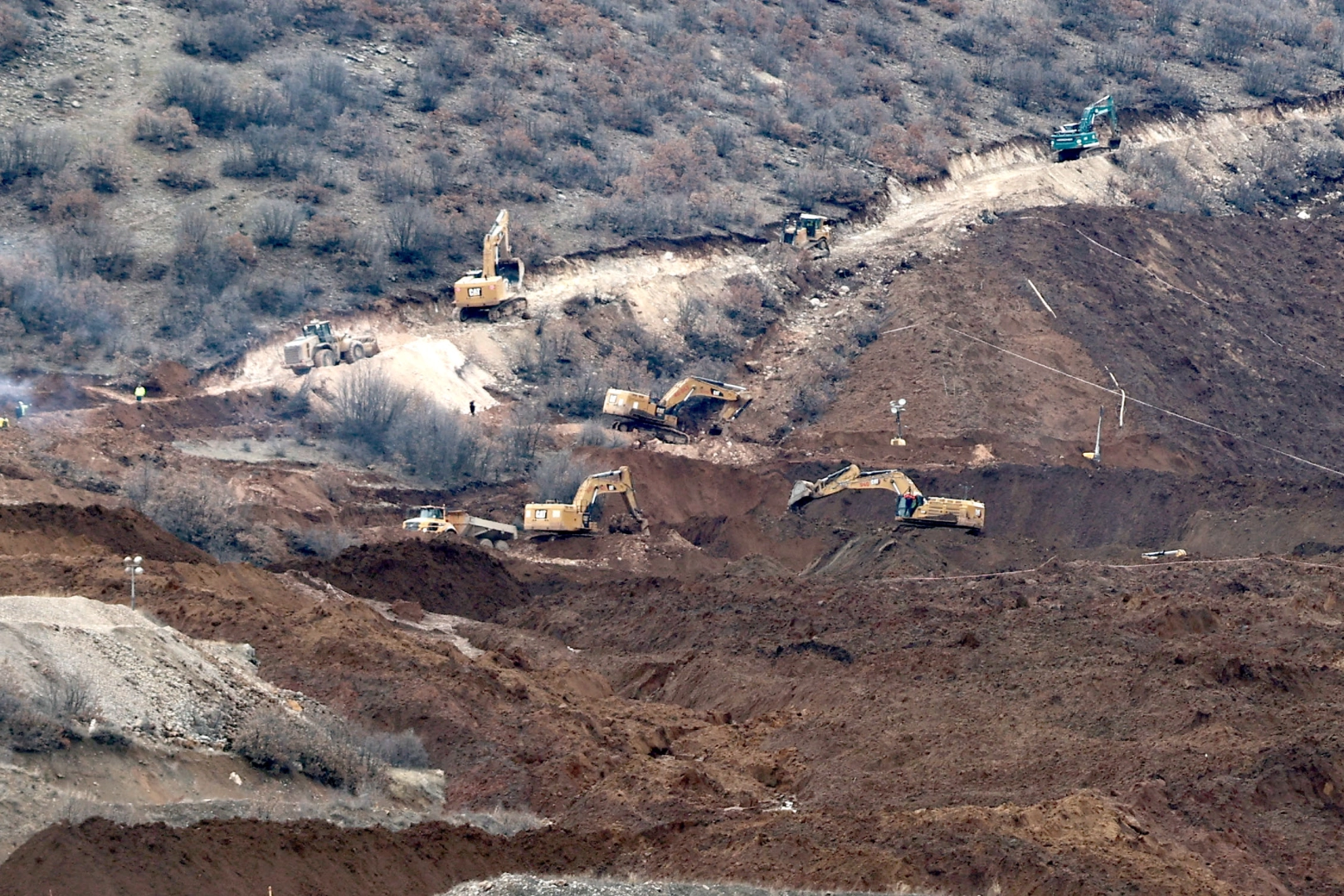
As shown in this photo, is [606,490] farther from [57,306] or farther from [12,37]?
[12,37]

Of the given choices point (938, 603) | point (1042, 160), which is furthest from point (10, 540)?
point (1042, 160)

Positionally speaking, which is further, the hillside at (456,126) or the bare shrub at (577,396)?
the hillside at (456,126)

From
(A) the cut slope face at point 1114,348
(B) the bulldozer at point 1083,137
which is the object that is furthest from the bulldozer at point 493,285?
(B) the bulldozer at point 1083,137

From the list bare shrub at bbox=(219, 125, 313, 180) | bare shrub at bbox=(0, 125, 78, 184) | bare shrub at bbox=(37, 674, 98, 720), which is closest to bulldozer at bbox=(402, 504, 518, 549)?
bare shrub at bbox=(219, 125, 313, 180)

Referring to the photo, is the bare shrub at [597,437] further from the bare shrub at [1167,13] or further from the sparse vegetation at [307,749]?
the bare shrub at [1167,13]

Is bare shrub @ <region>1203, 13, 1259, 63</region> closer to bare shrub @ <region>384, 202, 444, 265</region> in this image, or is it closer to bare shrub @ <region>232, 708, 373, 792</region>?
bare shrub @ <region>384, 202, 444, 265</region>

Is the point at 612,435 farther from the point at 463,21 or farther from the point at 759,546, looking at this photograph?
the point at 463,21
